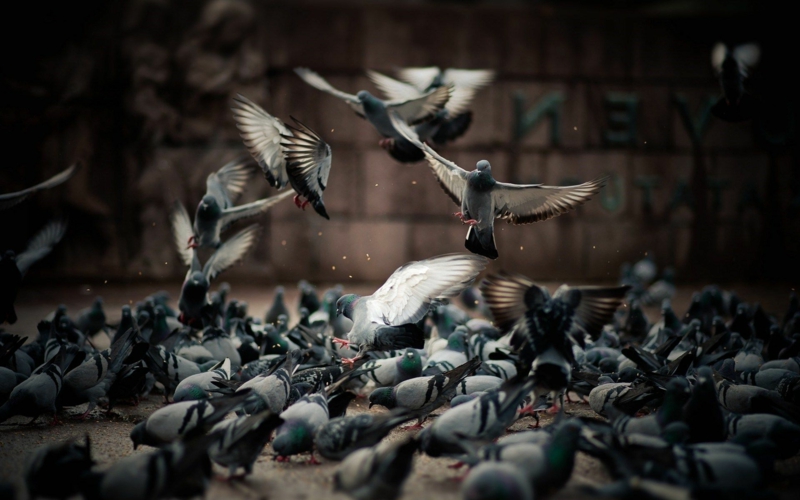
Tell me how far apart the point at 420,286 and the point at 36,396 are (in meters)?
2.29

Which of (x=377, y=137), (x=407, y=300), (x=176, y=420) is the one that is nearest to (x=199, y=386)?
(x=176, y=420)

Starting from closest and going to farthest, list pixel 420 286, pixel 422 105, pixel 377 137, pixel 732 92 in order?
pixel 420 286, pixel 732 92, pixel 422 105, pixel 377 137

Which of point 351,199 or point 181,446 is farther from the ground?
point 351,199

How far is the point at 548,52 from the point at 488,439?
354 inches

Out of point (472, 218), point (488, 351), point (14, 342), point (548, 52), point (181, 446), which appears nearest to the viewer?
point (181, 446)

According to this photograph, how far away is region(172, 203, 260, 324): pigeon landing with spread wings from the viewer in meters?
5.38

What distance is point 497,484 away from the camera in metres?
2.63

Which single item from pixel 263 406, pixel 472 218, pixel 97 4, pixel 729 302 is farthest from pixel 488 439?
pixel 97 4

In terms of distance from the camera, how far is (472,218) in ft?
14.4

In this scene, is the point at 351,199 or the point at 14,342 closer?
the point at 14,342

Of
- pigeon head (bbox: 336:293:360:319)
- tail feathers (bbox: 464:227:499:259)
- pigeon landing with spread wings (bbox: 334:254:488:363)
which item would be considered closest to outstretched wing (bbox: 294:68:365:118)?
tail feathers (bbox: 464:227:499:259)

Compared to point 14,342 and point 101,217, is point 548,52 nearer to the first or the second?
point 101,217

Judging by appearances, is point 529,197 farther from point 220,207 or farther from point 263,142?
point 220,207

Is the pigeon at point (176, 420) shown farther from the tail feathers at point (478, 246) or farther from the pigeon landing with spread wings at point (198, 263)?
the pigeon landing with spread wings at point (198, 263)
